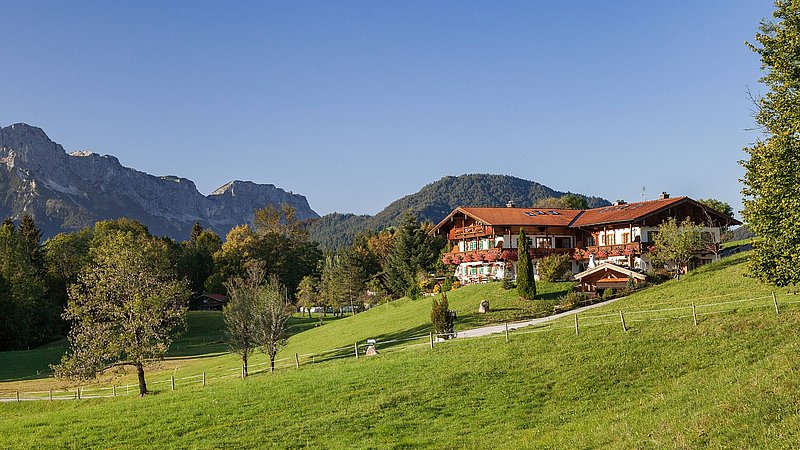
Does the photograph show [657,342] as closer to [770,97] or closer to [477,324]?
[770,97]

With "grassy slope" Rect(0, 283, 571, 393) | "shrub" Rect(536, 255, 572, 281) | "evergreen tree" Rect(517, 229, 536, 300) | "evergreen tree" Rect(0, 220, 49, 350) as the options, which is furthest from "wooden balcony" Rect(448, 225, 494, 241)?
"evergreen tree" Rect(0, 220, 49, 350)

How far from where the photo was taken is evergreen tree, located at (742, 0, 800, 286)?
2452cm

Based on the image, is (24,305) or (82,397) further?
(24,305)

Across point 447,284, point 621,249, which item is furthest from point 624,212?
point 447,284

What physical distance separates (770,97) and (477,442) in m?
20.2

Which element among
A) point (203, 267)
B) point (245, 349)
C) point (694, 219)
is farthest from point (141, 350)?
point (203, 267)

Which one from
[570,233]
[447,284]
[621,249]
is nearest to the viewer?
[621,249]

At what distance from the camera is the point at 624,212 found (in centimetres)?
6462

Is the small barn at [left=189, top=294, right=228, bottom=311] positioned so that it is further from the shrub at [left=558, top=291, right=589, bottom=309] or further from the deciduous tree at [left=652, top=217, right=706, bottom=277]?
the deciduous tree at [left=652, top=217, right=706, bottom=277]

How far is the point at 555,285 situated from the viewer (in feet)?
188

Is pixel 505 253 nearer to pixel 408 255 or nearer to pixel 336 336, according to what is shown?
pixel 336 336

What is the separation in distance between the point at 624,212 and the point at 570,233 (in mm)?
6876

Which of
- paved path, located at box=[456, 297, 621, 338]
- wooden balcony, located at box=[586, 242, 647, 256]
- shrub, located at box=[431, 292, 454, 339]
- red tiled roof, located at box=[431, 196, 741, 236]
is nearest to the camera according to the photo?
shrub, located at box=[431, 292, 454, 339]

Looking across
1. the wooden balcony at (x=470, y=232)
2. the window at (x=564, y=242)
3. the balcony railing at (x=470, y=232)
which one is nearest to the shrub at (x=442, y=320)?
the wooden balcony at (x=470, y=232)
